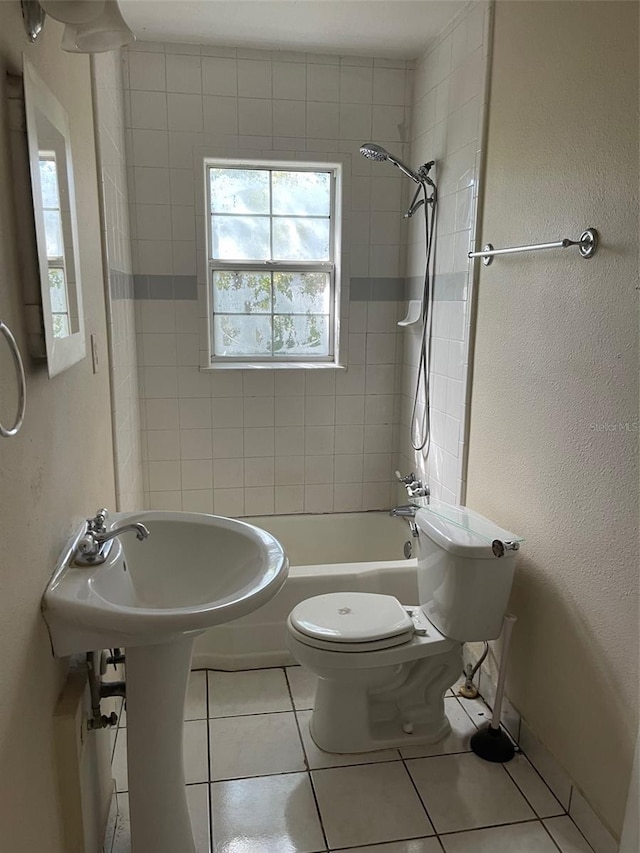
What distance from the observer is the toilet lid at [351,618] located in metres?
1.89

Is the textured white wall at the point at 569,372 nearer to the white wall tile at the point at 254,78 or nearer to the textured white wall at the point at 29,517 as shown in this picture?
the white wall tile at the point at 254,78

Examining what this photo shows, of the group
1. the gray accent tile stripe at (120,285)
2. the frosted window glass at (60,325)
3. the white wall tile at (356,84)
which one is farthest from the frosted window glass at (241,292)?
the frosted window glass at (60,325)

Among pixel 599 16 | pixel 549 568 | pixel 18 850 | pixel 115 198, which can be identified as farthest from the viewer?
pixel 115 198

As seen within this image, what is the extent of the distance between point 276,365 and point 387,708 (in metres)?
1.66

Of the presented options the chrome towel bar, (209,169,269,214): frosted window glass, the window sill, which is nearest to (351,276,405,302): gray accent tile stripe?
the window sill

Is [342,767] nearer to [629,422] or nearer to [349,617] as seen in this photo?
[349,617]

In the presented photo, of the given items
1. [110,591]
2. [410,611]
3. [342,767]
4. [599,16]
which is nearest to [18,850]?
[110,591]

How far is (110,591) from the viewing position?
1355 mm

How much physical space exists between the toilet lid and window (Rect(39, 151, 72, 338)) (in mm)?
1115

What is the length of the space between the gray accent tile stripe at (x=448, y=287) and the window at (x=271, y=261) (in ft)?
1.45

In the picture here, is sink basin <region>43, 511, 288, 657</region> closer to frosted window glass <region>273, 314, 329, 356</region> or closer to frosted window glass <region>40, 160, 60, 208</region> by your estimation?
frosted window glass <region>40, 160, 60, 208</region>

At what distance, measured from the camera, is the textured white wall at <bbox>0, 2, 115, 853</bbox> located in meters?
1.01

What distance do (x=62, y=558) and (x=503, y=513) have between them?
4.50 feet

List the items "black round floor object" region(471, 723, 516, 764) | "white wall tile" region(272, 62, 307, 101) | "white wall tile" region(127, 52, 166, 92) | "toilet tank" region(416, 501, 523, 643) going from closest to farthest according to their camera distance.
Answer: "toilet tank" region(416, 501, 523, 643) → "black round floor object" region(471, 723, 516, 764) → "white wall tile" region(127, 52, 166, 92) → "white wall tile" region(272, 62, 307, 101)
